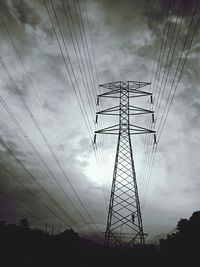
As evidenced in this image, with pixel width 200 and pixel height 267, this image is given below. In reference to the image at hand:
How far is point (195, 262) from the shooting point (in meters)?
21.6

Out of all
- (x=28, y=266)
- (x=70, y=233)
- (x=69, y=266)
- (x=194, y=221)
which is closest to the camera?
(x=28, y=266)

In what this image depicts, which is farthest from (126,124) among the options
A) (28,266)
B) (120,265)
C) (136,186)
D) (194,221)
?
(194,221)

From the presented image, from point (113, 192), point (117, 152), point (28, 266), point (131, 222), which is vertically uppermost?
point (117, 152)

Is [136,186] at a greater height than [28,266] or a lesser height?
greater

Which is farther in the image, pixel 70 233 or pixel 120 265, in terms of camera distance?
pixel 70 233

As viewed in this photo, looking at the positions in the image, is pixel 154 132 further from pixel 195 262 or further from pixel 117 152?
pixel 195 262

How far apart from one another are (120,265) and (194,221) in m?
31.3

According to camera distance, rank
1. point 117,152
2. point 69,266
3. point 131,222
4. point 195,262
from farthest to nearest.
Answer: point 69,266, point 195,262, point 117,152, point 131,222

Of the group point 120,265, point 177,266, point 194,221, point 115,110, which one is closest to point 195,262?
point 177,266

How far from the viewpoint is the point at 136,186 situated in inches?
770

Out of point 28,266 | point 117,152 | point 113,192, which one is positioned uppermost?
point 117,152

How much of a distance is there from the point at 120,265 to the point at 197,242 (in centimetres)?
1192

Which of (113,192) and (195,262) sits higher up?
(113,192)

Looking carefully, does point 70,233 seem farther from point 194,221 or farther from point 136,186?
point 136,186
